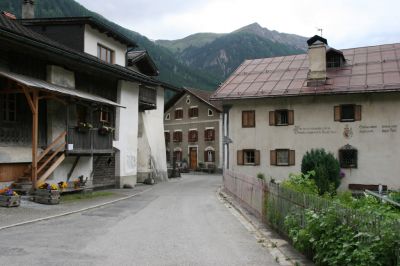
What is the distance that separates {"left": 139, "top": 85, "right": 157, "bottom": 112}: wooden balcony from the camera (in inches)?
1163

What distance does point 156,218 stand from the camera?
1409 centimetres

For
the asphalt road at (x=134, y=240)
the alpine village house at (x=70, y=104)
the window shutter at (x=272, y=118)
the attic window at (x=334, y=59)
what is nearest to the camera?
the asphalt road at (x=134, y=240)

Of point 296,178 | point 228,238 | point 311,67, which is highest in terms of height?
point 311,67

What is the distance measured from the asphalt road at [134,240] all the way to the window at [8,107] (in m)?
5.42

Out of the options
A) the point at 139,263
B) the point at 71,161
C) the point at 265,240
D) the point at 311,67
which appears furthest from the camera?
the point at 311,67

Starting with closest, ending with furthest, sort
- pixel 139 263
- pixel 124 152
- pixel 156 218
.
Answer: pixel 139 263, pixel 156 218, pixel 124 152

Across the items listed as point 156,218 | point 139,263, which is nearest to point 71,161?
point 156,218

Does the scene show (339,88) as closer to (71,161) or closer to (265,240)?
(71,161)

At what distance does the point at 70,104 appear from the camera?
2111 centimetres

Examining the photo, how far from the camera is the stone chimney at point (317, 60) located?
29.0 m

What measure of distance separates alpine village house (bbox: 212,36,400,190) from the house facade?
1938cm

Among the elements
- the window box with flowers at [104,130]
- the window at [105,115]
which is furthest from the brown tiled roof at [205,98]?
the window box with flowers at [104,130]

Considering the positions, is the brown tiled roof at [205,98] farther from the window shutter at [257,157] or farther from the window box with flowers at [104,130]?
the window box with flowers at [104,130]

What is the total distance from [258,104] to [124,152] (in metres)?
9.15
